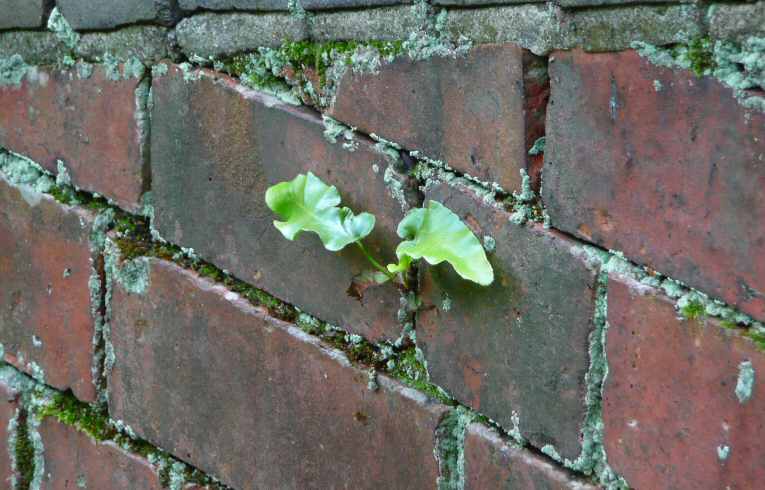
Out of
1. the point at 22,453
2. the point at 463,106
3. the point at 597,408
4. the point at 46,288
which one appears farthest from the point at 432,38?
the point at 22,453

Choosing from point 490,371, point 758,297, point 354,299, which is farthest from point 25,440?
point 758,297

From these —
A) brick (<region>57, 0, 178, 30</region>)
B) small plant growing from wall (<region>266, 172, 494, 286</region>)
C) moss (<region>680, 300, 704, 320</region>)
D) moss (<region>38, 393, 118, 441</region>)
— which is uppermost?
brick (<region>57, 0, 178, 30</region>)

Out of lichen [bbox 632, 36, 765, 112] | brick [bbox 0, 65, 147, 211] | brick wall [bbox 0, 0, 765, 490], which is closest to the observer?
lichen [bbox 632, 36, 765, 112]

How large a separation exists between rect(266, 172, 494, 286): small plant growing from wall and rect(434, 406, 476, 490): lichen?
8.4 inches

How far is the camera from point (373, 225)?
1.76m

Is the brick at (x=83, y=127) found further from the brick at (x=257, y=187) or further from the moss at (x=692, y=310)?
the moss at (x=692, y=310)

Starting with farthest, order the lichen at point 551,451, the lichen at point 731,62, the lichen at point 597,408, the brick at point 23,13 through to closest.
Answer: the brick at point 23,13
the lichen at point 551,451
the lichen at point 597,408
the lichen at point 731,62

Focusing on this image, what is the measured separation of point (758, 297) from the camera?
1.27 m

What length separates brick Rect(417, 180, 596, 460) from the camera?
4.97 ft

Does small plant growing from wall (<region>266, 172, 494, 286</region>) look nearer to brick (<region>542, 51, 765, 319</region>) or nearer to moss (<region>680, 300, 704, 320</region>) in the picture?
brick (<region>542, 51, 765, 319</region>)

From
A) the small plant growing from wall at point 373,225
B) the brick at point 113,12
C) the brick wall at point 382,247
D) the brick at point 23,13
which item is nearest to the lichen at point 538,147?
the brick wall at point 382,247

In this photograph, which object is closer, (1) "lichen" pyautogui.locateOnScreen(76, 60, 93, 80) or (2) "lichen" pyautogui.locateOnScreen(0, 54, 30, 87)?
(1) "lichen" pyautogui.locateOnScreen(76, 60, 93, 80)

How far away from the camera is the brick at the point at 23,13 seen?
2.34 metres

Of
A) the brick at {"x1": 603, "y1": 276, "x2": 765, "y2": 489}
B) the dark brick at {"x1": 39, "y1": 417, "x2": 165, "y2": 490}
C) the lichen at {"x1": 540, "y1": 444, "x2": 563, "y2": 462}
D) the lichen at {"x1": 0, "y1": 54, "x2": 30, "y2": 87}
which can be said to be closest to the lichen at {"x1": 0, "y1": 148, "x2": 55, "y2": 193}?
the lichen at {"x1": 0, "y1": 54, "x2": 30, "y2": 87}
